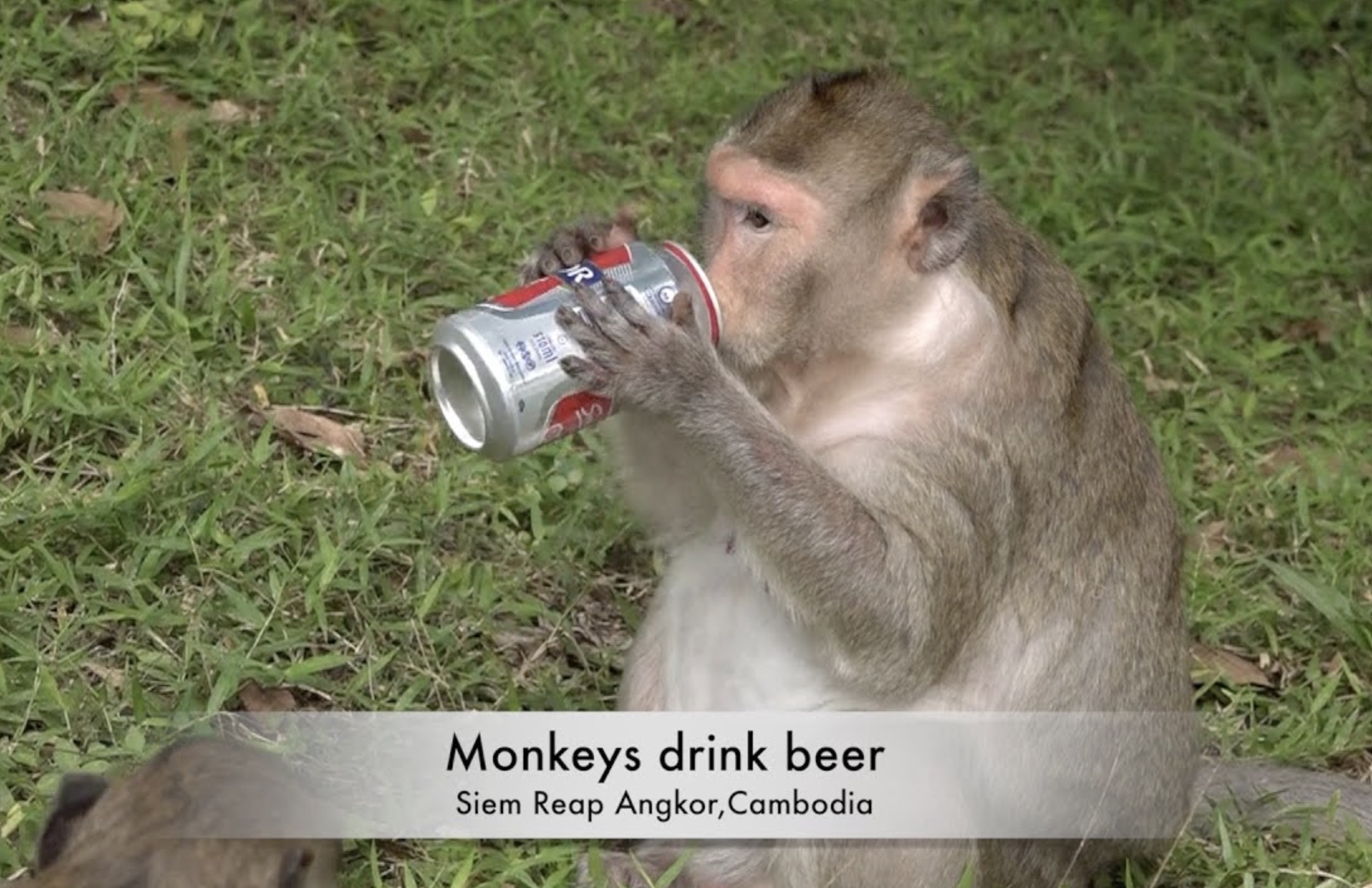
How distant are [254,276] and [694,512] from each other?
2.01 meters

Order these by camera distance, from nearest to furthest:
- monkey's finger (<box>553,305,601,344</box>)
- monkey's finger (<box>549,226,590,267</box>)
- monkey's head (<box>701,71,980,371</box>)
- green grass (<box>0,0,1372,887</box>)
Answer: monkey's finger (<box>553,305,601,344</box>)
monkey's head (<box>701,71,980,371</box>)
monkey's finger (<box>549,226,590,267</box>)
green grass (<box>0,0,1372,887</box>)

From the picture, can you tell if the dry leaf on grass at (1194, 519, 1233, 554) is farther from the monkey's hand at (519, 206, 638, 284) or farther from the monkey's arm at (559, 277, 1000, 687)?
the monkey's hand at (519, 206, 638, 284)

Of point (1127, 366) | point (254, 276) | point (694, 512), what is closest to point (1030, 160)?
point (1127, 366)

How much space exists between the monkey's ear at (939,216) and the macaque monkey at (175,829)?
1661mm

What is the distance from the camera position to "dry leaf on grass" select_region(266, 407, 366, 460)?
18.2ft

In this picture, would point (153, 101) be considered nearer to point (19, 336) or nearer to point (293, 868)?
point (19, 336)

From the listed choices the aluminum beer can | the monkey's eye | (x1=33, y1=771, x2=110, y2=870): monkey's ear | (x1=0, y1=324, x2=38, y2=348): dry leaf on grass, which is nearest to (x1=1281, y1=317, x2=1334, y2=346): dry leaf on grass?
the monkey's eye

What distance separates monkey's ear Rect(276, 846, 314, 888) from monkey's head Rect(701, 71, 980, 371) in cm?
138

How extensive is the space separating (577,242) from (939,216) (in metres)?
0.75

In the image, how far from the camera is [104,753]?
434 centimetres

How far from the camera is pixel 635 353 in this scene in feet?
13.4

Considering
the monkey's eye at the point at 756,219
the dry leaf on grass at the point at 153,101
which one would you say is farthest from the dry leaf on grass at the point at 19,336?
the monkey's eye at the point at 756,219

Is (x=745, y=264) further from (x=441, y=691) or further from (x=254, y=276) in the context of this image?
(x=254, y=276)

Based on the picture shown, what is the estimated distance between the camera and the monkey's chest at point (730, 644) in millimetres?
4348
